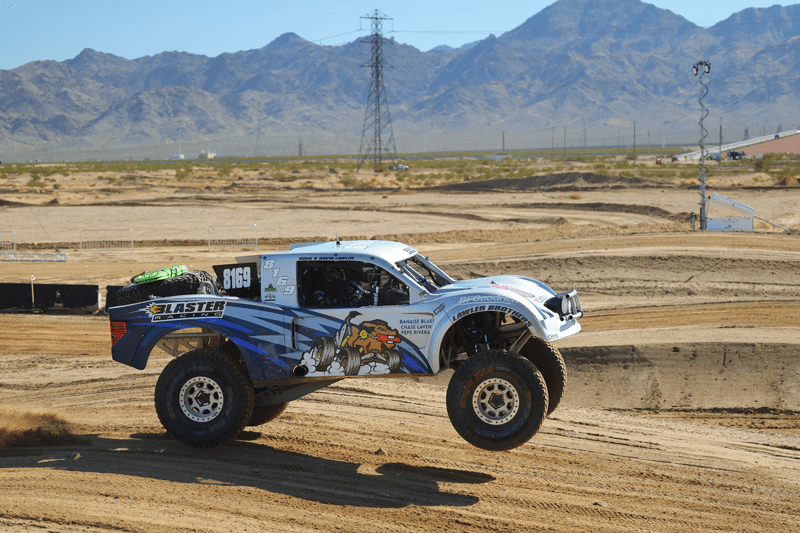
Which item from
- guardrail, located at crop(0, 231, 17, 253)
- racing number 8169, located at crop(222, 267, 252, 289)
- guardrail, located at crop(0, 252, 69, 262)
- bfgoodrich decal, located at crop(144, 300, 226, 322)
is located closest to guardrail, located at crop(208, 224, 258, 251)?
guardrail, located at crop(0, 252, 69, 262)

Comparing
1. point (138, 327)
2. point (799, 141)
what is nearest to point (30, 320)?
point (138, 327)

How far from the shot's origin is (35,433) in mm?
9109

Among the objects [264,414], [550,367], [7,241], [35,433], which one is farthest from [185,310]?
[7,241]

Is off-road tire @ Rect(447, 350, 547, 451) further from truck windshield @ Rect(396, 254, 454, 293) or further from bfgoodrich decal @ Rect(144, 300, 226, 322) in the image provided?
bfgoodrich decal @ Rect(144, 300, 226, 322)

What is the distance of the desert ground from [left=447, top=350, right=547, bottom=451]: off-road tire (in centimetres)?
52

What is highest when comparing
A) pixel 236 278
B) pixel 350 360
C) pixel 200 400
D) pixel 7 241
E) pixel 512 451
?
pixel 236 278

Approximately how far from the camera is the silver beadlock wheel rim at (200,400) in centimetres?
838

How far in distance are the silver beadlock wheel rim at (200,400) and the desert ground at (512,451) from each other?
1.44ft

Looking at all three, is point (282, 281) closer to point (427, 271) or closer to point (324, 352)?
point (324, 352)

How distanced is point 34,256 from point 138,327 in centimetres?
2013

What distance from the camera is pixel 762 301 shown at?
55.1 ft

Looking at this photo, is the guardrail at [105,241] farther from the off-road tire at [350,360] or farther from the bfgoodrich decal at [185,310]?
the off-road tire at [350,360]

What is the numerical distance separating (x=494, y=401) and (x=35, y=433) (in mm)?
5697

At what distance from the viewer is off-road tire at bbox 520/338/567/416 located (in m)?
8.58
